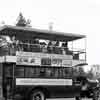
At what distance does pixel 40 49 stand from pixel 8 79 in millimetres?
2396

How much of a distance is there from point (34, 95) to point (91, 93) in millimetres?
→ 4177

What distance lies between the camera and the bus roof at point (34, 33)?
17.1 m

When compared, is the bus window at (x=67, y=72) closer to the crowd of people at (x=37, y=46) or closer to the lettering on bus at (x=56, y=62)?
the lettering on bus at (x=56, y=62)

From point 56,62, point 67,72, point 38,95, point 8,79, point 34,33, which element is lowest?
point 38,95

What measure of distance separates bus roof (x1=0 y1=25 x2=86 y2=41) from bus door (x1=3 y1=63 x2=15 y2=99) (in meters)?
1.89

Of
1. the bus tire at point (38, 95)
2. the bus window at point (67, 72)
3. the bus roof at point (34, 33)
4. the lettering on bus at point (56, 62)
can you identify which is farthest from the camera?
the bus window at point (67, 72)

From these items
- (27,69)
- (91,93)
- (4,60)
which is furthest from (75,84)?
(4,60)

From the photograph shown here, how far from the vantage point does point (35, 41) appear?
18312mm

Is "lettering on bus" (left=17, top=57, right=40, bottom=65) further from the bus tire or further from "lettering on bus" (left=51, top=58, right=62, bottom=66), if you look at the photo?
the bus tire

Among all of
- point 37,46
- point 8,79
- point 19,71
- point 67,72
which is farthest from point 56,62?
point 8,79

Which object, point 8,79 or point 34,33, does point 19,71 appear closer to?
point 8,79

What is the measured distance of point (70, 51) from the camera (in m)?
18.3

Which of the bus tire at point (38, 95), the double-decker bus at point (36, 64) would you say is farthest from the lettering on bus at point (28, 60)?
the bus tire at point (38, 95)

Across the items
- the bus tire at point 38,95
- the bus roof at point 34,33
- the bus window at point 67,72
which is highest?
the bus roof at point 34,33
